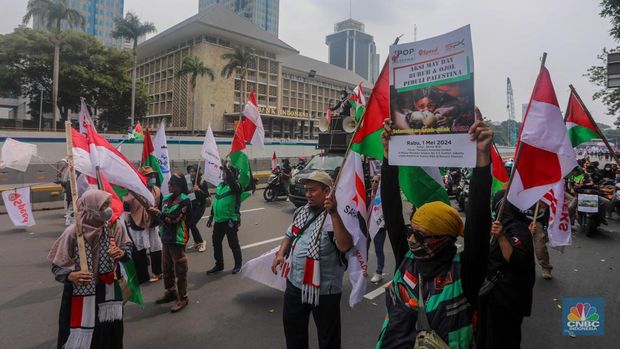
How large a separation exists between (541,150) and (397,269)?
1.32 metres

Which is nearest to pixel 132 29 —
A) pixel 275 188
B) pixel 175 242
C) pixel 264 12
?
pixel 275 188

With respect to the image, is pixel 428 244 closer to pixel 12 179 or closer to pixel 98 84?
pixel 12 179

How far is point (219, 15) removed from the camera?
58.2 m

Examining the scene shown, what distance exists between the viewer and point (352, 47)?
157625mm

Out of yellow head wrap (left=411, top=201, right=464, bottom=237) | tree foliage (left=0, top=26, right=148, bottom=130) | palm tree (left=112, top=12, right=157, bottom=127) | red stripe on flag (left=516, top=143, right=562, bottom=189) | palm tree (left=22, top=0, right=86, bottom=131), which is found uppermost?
palm tree (left=112, top=12, right=157, bottom=127)

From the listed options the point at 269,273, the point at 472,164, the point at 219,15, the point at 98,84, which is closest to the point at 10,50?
the point at 98,84

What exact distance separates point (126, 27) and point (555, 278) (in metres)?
43.2

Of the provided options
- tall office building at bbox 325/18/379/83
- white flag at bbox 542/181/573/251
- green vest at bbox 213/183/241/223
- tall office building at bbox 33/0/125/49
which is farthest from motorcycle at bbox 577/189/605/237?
tall office building at bbox 325/18/379/83

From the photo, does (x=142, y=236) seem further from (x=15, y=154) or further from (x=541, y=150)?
(x=541, y=150)

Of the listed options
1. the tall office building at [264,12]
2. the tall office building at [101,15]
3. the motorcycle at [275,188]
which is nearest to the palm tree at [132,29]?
the motorcycle at [275,188]

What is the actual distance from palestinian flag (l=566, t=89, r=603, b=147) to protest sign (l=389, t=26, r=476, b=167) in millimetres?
2063

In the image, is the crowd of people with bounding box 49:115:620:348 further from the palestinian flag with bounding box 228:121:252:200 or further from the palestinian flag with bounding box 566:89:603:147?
the palestinian flag with bounding box 228:121:252:200

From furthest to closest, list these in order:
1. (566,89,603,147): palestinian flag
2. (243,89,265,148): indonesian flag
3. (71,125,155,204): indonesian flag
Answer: (243,89,265,148): indonesian flag, (71,125,155,204): indonesian flag, (566,89,603,147): palestinian flag

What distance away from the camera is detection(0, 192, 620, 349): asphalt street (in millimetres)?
3674
